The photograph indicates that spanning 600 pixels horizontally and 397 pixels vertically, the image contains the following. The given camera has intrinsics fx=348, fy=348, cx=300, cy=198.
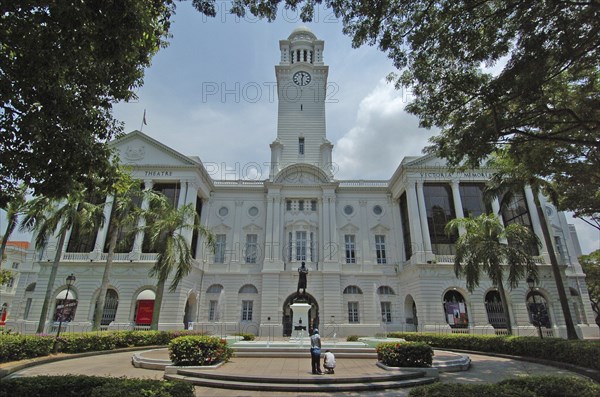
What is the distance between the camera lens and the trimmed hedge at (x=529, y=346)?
1258 centimetres

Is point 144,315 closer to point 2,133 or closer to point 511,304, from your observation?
point 2,133

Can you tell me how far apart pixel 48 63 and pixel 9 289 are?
58776 mm

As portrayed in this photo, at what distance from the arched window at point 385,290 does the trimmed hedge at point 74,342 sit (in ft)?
58.0

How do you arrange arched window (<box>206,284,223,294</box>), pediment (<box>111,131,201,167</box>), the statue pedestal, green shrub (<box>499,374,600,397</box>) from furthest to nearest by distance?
arched window (<box>206,284,223,294</box>) < pediment (<box>111,131,201,167</box>) < the statue pedestal < green shrub (<box>499,374,600,397</box>)

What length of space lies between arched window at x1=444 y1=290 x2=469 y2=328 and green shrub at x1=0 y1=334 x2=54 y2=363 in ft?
85.8

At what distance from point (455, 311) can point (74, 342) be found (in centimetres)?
2579

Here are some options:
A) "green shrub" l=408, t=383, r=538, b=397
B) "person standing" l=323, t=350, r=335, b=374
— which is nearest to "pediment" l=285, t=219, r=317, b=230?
"person standing" l=323, t=350, r=335, b=374

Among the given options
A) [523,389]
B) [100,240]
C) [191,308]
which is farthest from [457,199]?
[100,240]

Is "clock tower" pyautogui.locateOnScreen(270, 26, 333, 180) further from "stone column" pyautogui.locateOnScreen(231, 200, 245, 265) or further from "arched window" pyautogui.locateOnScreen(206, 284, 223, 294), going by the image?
"arched window" pyautogui.locateOnScreen(206, 284, 223, 294)

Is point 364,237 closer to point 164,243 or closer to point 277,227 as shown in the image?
point 277,227

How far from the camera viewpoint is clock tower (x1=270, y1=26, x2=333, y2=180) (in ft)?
123

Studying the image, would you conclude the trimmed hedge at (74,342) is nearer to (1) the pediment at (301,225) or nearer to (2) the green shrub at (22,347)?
(2) the green shrub at (22,347)

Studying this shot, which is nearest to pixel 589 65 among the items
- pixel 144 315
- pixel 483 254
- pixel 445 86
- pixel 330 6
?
pixel 445 86

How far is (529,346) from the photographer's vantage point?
1578 cm
